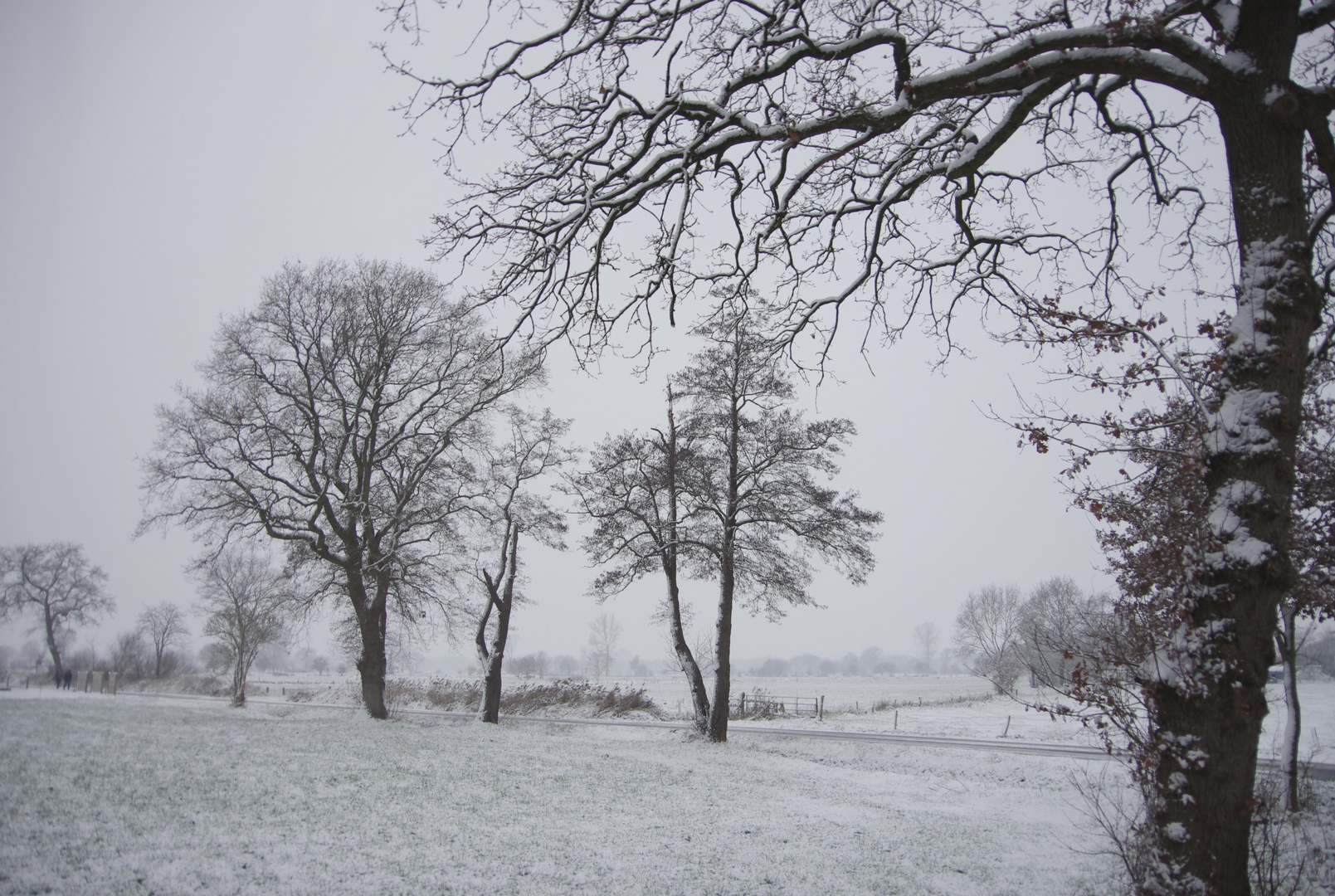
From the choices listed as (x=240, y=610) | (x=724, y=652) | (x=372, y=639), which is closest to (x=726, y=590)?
(x=724, y=652)

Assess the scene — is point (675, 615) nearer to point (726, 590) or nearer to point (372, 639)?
point (726, 590)

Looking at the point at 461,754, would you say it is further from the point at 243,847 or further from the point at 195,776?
the point at 243,847

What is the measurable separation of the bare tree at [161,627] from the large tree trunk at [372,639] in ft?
30.1

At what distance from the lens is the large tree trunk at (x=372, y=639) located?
19.2 m

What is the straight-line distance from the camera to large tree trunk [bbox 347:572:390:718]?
1925 cm

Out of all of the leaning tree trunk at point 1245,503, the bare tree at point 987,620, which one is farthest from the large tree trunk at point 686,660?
the bare tree at point 987,620

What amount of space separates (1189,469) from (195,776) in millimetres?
10554

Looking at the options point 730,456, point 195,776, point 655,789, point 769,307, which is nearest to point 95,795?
point 195,776

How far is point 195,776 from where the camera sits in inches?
320

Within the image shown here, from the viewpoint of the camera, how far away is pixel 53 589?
36.1 feet

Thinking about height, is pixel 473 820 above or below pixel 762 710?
above

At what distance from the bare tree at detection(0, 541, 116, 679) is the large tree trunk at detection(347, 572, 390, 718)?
275 inches

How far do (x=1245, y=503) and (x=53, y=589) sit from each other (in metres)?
15.3

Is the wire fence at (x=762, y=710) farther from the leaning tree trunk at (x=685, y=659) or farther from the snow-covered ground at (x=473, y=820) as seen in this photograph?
the snow-covered ground at (x=473, y=820)
